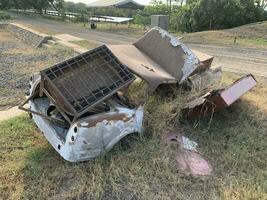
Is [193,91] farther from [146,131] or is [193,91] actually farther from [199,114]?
[146,131]

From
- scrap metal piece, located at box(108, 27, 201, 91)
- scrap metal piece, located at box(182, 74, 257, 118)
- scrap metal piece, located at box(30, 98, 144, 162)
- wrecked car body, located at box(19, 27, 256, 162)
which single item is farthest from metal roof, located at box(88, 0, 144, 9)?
scrap metal piece, located at box(30, 98, 144, 162)

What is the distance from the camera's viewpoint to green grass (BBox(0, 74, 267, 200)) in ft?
14.9

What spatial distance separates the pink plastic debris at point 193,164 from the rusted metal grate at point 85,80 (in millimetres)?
1301

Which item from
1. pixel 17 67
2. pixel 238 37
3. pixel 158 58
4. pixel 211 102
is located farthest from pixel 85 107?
pixel 238 37

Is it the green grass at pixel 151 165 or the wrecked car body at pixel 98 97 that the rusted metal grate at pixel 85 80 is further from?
the green grass at pixel 151 165

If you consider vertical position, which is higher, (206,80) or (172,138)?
(206,80)

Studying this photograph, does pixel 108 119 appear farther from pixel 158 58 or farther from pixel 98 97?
pixel 158 58

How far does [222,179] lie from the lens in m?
4.86

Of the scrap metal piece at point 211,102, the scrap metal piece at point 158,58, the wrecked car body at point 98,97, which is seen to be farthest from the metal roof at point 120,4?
the scrap metal piece at point 211,102

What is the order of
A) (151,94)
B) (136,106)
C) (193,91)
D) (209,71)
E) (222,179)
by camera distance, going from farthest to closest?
(209,71)
(193,91)
(151,94)
(136,106)
(222,179)

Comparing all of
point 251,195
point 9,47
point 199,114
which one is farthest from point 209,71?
point 9,47

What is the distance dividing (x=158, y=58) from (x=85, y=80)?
5.92 feet

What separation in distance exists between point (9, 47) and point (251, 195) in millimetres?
14790

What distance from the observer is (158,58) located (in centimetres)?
646
